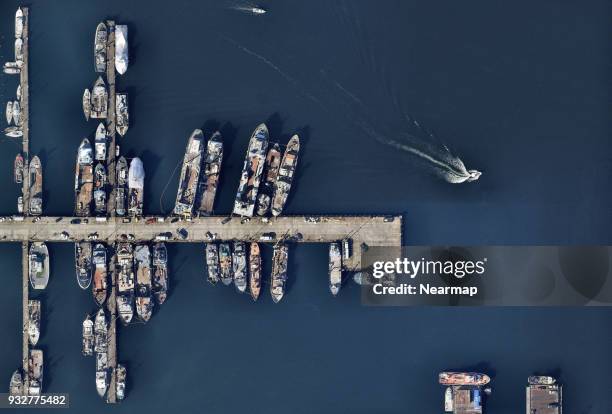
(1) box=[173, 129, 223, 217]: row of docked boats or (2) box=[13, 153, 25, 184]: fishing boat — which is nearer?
(1) box=[173, 129, 223, 217]: row of docked boats

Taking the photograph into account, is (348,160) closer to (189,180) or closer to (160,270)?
(189,180)

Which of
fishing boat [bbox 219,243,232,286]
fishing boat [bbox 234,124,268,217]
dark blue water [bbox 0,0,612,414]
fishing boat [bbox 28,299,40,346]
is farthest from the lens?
fishing boat [bbox 28,299,40,346]

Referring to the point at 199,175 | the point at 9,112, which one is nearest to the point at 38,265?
the point at 9,112

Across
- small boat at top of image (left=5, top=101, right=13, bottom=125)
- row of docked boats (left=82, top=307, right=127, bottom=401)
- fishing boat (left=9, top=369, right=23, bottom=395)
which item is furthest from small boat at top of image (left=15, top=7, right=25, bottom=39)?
fishing boat (left=9, top=369, right=23, bottom=395)

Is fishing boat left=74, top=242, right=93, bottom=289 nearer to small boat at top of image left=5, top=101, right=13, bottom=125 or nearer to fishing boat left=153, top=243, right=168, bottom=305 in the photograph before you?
fishing boat left=153, top=243, right=168, bottom=305

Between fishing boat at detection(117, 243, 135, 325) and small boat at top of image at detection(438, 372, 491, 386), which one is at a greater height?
fishing boat at detection(117, 243, 135, 325)

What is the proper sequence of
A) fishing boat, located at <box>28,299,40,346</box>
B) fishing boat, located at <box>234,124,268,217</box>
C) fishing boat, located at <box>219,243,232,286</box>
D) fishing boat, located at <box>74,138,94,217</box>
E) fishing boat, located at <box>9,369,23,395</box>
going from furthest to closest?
fishing boat, located at <box>9,369,23,395</box>
fishing boat, located at <box>28,299,40,346</box>
fishing boat, located at <box>74,138,94,217</box>
fishing boat, located at <box>219,243,232,286</box>
fishing boat, located at <box>234,124,268,217</box>
